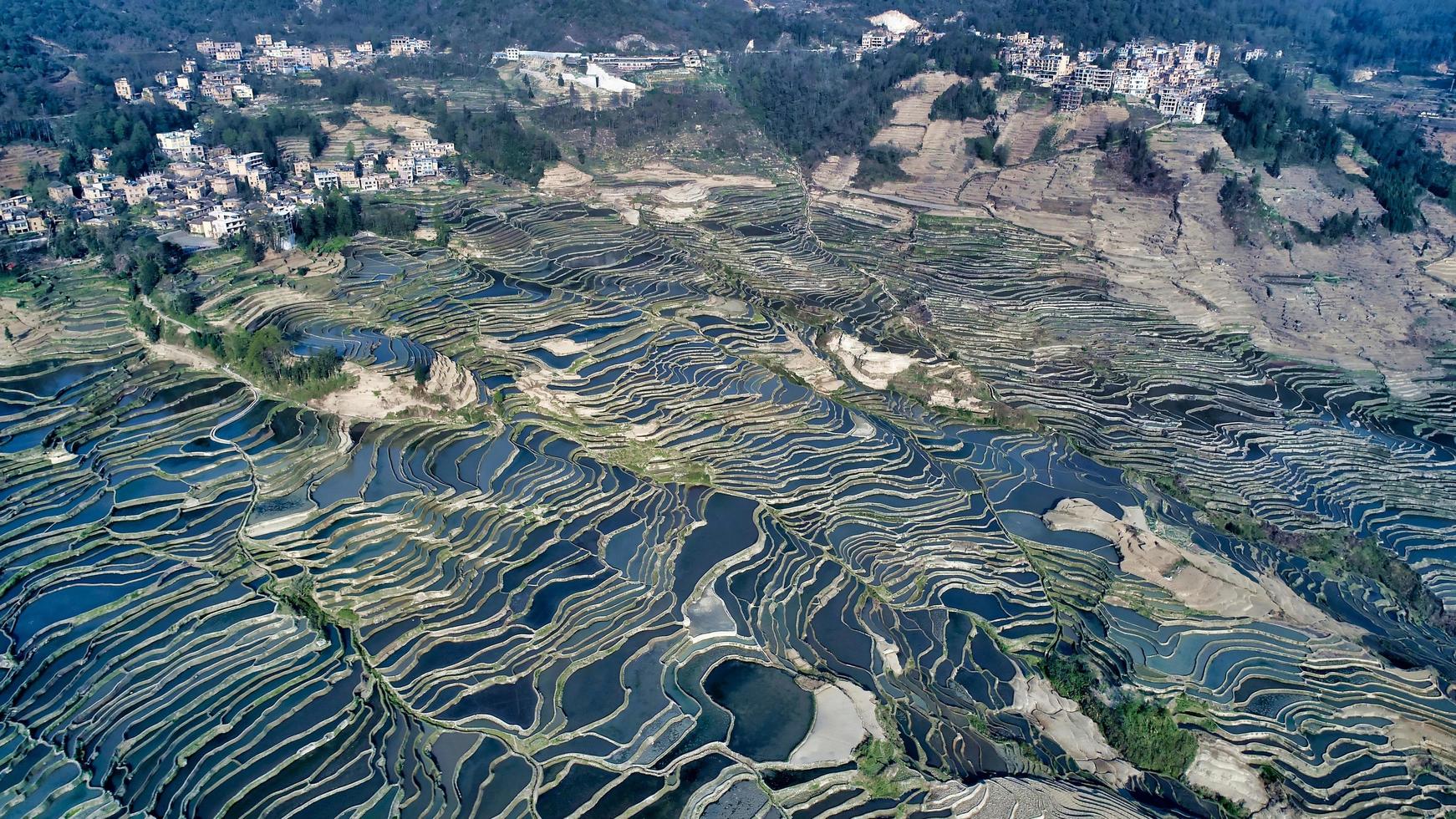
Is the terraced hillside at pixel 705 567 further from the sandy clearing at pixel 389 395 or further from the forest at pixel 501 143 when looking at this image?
the forest at pixel 501 143

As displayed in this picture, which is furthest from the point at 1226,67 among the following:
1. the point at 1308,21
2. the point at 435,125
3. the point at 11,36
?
the point at 11,36

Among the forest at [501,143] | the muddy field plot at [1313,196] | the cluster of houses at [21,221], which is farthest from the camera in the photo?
the forest at [501,143]

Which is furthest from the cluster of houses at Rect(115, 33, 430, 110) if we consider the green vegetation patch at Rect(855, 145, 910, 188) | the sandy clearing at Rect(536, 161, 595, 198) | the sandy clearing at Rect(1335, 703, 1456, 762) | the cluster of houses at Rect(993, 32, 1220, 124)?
the sandy clearing at Rect(1335, 703, 1456, 762)

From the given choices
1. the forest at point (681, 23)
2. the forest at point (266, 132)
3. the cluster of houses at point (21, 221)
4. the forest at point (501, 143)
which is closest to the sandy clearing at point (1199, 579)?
the forest at point (501, 143)

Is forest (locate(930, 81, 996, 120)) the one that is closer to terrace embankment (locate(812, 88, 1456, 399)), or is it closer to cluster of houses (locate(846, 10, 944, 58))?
terrace embankment (locate(812, 88, 1456, 399))

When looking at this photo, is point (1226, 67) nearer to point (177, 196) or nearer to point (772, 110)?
point (772, 110)

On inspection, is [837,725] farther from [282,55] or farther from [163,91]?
[282,55]
